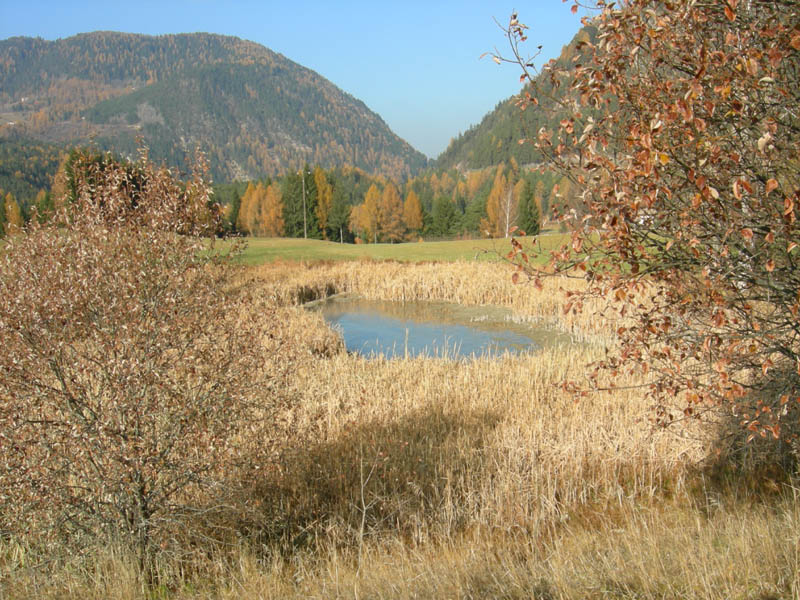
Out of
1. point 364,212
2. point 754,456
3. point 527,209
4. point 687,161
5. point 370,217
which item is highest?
point 527,209

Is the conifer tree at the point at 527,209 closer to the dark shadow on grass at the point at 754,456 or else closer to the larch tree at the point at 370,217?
the larch tree at the point at 370,217

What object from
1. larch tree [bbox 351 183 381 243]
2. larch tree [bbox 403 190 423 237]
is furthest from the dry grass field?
larch tree [bbox 403 190 423 237]

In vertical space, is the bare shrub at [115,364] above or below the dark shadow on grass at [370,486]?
above

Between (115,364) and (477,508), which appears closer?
(115,364)

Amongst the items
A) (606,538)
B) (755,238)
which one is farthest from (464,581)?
(755,238)

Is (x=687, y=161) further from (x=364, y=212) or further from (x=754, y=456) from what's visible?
(x=364, y=212)

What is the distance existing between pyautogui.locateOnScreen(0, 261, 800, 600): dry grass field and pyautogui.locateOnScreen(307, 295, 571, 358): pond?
4684 mm

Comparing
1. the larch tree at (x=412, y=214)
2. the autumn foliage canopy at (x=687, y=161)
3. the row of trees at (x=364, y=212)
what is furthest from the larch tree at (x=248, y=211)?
the autumn foliage canopy at (x=687, y=161)

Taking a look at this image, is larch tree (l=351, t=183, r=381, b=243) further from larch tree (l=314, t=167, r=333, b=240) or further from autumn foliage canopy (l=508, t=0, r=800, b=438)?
autumn foliage canopy (l=508, t=0, r=800, b=438)

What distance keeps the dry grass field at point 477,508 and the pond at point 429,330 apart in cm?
468

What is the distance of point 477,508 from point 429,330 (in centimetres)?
1380

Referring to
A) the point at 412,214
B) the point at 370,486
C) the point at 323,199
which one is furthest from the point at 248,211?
the point at 370,486

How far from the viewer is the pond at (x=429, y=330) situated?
16453 mm

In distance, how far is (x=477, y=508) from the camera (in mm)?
6363
